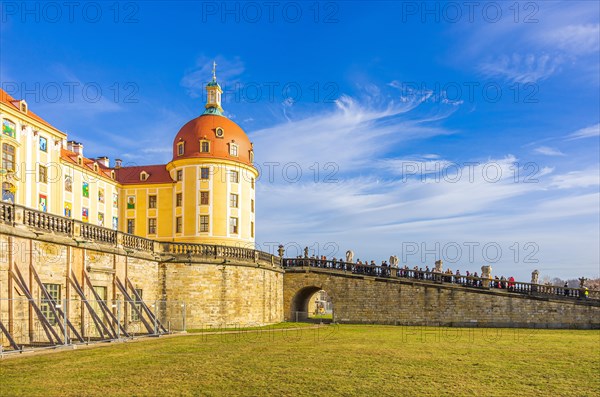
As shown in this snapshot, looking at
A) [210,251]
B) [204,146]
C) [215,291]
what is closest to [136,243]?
[210,251]

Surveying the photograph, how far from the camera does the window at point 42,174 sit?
41938mm

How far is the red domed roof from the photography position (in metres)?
47.5

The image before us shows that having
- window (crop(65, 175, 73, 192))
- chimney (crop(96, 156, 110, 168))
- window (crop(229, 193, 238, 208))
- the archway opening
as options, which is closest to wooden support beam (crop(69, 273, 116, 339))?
the archway opening

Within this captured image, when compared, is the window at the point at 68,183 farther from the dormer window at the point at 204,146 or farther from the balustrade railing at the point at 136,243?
the balustrade railing at the point at 136,243

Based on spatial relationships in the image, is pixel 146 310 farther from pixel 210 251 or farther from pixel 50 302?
pixel 210 251

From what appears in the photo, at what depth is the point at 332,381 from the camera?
12734 mm

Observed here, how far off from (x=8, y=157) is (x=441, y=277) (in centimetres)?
3312

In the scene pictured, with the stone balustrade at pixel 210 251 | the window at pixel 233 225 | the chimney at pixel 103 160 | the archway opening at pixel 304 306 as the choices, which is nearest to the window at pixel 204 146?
the window at pixel 233 225

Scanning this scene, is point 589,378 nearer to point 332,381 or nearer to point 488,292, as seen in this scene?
point 332,381

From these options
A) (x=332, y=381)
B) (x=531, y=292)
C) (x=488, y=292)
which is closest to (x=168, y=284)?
(x=332, y=381)

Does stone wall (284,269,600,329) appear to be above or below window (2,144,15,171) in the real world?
below

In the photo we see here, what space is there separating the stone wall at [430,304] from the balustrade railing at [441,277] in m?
0.60

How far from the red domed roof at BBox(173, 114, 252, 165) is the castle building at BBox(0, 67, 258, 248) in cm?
9

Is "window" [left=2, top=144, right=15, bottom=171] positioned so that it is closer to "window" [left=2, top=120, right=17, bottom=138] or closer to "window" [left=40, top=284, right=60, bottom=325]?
"window" [left=2, top=120, right=17, bottom=138]
